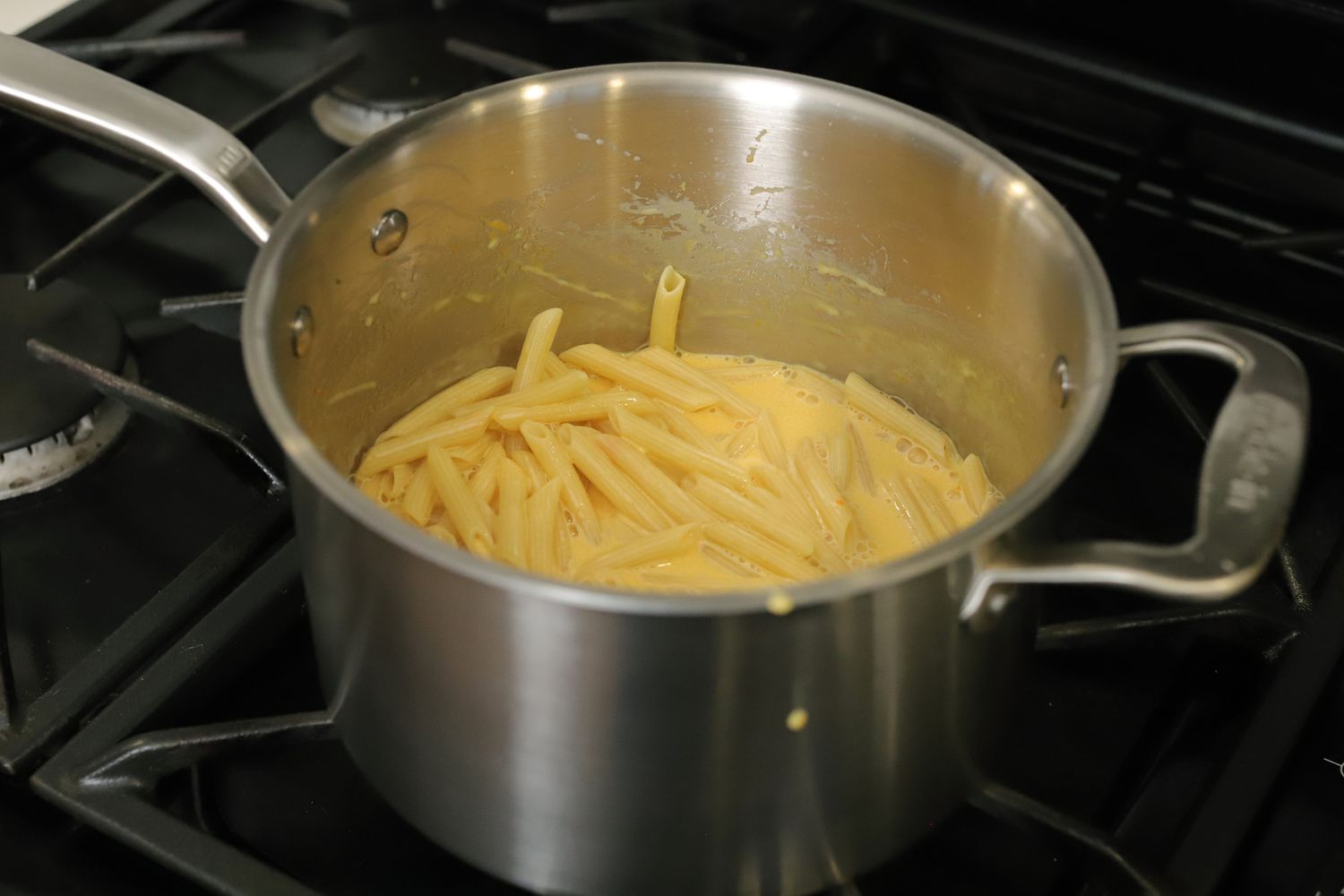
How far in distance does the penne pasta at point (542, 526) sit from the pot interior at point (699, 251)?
14cm

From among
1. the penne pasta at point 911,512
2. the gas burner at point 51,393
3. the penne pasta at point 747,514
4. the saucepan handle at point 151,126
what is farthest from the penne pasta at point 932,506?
the gas burner at point 51,393

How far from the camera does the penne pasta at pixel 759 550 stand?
0.85 metres

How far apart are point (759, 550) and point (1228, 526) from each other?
0.34 metres

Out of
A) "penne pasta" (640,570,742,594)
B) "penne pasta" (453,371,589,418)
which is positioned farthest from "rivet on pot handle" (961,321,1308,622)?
"penne pasta" (453,371,589,418)

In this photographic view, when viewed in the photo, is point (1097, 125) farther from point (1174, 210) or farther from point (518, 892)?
point (518, 892)

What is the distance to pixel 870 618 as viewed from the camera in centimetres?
57

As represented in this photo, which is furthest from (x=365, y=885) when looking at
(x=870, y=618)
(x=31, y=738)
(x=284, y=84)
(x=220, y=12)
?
(x=220, y=12)

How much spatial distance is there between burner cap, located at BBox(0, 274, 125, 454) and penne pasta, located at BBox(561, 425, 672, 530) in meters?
0.34

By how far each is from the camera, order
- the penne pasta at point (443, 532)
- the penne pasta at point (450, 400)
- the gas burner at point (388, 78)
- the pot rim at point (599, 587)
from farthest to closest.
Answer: the gas burner at point (388, 78) → the penne pasta at point (450, 400) → the penne pasta at point (443, 532) → the pot rim at point (599, 587)

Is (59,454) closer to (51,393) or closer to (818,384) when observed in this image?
(51,393)

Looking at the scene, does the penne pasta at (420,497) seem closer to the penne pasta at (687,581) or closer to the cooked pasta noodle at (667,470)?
Result: the cooked pasta noodle at (667,470)

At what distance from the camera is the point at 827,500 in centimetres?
92

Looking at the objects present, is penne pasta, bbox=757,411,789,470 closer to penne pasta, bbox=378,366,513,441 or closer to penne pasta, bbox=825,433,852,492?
penne pasta, bbox=825,433,852,492

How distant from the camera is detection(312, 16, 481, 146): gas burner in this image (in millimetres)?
1184
